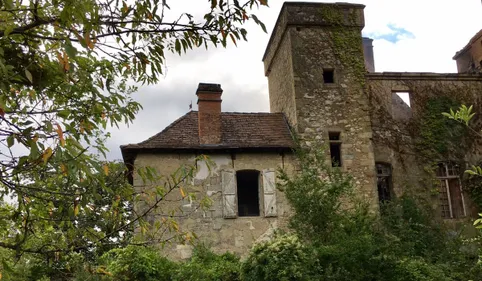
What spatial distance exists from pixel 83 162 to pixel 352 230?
10.0m

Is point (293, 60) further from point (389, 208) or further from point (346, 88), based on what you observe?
point (389, 208)

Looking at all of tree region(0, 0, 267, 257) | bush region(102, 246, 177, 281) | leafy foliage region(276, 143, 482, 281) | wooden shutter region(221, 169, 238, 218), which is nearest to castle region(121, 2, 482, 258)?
wooden shutter region(221, 169, 238, 218)

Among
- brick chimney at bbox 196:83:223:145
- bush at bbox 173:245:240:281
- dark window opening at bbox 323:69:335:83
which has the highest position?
dark window opening at bbox 323:69:335:83

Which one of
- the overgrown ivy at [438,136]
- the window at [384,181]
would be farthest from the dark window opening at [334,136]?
the overgrown ivy at [438,136]

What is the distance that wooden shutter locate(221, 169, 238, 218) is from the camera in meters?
14.8

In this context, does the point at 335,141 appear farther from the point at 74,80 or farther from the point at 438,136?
the point at 74,80

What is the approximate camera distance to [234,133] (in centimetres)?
1599

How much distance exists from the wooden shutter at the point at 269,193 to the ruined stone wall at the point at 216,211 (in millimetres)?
159

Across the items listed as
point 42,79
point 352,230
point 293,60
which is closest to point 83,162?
point 42,79

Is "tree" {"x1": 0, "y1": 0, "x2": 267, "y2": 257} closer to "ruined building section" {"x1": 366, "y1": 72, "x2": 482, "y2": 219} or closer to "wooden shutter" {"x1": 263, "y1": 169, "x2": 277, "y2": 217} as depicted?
"wooden shutter" {"x1": 263, "y1": 169, "x2": 277, "y2": 217}

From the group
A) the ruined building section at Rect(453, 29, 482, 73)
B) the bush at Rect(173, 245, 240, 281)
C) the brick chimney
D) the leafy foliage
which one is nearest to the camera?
the leafy foliage

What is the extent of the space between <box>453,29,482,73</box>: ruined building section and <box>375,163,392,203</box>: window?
7.69 meters

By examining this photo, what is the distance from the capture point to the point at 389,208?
582 inches

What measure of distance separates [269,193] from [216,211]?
63.4 inches
